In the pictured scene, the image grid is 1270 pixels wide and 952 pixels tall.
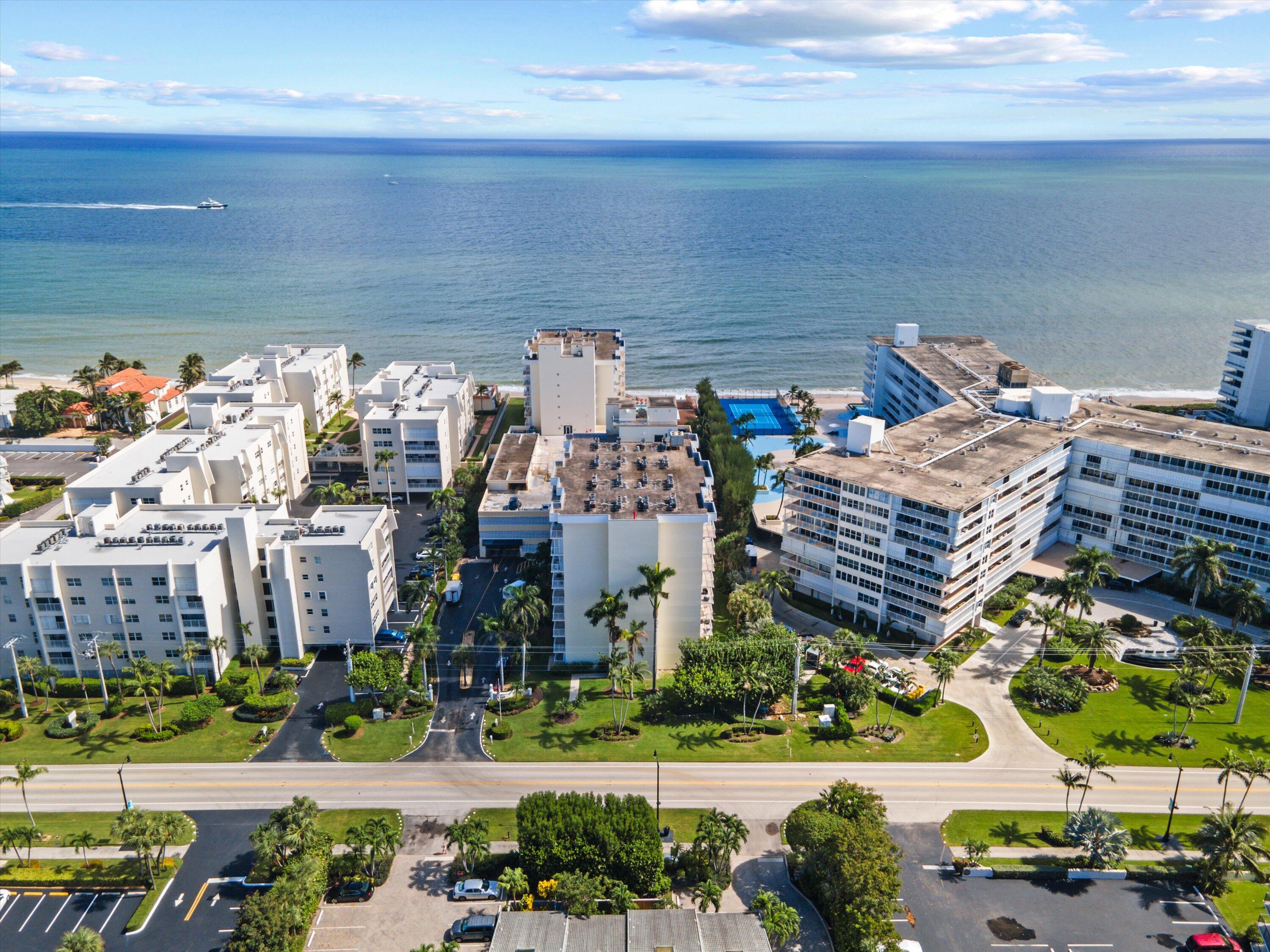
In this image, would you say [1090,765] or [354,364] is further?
[354,364]

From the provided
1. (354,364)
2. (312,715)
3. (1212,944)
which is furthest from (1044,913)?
(354,364)

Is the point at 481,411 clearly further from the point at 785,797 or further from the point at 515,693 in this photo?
the point at 785,797

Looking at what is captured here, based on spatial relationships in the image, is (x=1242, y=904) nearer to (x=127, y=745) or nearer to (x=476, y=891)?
(x=476, y=891)

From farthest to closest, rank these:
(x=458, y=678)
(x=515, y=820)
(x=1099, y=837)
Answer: (x=458, y=678) → (x=515, y=820) → (x=1099, y=837)

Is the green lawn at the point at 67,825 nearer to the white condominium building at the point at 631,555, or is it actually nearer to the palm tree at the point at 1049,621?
the white condominium building at the point at 631,555

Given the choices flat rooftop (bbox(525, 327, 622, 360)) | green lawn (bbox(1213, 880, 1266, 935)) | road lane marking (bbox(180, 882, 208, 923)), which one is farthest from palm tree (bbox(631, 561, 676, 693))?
flat rooftop (bbox(525, 327, 622, 360))

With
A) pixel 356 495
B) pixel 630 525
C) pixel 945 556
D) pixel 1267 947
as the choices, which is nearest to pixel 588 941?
pixel 630 525

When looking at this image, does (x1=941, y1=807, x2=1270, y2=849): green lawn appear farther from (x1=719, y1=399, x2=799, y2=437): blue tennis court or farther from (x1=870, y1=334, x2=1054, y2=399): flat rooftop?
(x1=719, y1=399, x2=799, y2=437): blue tennis court
